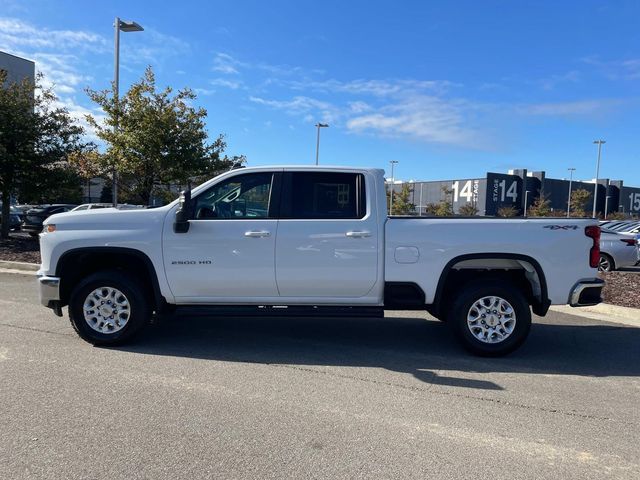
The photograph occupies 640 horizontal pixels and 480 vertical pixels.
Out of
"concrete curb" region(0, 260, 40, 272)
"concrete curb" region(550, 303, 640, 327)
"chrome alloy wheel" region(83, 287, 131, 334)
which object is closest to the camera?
"chrome alloy wheel" region(83, 287, 131, 334)

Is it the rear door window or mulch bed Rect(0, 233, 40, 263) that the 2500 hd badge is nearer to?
the rear door window

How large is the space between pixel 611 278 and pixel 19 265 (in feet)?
44.6

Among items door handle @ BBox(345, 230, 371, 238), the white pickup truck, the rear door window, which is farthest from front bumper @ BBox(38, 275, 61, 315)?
door handle @ BBox(345, 230, 371, 238)

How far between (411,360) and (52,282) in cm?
408

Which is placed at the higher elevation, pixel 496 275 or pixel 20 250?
A: pixel 496 275

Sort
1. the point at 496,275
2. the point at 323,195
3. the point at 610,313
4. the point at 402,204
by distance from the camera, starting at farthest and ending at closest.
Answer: the point at 402,204, the point at 610,313, the point at 496,275, the point at 323,195

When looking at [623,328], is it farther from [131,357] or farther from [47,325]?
[47,325]

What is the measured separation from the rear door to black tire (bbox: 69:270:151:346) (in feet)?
5.24

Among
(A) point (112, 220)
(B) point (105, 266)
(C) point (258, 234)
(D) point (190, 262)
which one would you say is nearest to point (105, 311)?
(B) point (105, 266)

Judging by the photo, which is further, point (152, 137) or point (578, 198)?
point (578, 198)

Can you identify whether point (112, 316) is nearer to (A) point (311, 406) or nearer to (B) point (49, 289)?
(B) point (49, 289)

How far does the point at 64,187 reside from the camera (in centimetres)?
1514

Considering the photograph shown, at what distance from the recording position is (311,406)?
415 centimetres

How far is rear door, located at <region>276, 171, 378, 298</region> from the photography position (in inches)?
215
